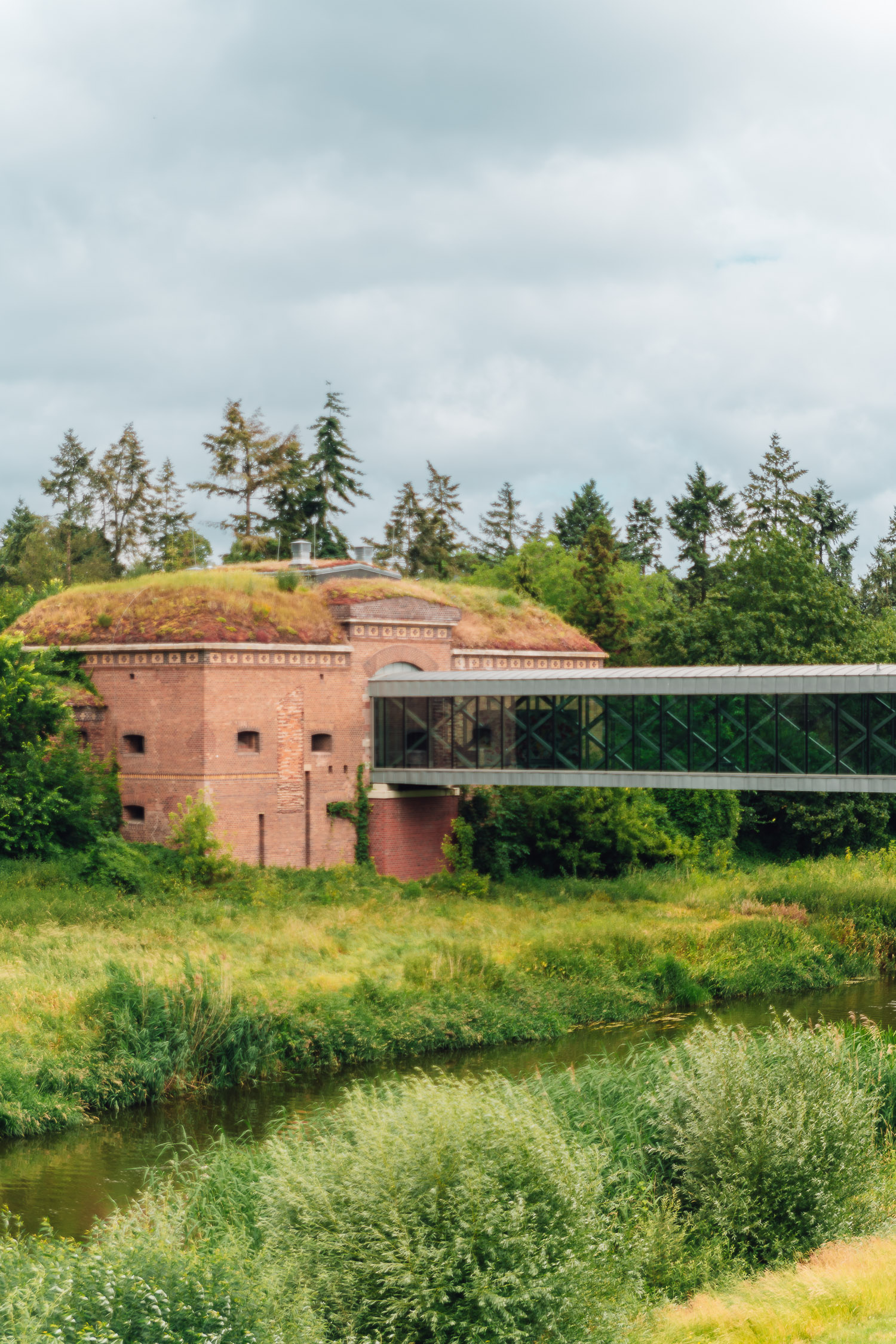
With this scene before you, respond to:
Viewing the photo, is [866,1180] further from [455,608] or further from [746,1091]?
[455,608]

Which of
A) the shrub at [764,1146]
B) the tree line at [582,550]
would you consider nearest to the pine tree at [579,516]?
the tree line at [582,550]

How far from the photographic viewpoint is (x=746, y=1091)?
12617 millimetres

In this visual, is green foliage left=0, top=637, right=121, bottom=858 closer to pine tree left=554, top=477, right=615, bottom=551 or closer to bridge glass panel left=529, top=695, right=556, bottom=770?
bridge glass panel left=529, top=695, right=556, bottom=770

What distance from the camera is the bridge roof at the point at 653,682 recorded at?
26.5 meters

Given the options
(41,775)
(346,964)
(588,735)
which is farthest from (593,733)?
(41,775)

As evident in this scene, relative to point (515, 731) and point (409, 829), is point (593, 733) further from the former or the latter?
point (409, 829)

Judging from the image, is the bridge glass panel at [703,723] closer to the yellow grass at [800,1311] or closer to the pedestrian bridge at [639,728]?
the pedestrian bridge at [639,728]

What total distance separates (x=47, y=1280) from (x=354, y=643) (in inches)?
992

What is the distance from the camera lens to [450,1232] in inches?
361

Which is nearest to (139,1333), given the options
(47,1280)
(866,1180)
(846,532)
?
(47,1280)

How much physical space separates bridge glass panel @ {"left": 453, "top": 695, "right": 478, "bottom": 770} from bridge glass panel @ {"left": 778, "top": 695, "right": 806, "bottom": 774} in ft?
24.6

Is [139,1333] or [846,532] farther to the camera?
[846,532]

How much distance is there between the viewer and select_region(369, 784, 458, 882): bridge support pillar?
33.2 meters

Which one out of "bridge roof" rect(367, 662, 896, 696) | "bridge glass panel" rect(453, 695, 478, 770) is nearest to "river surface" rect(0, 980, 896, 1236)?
"bridge roof" rect(367, 662, 896, 696)
